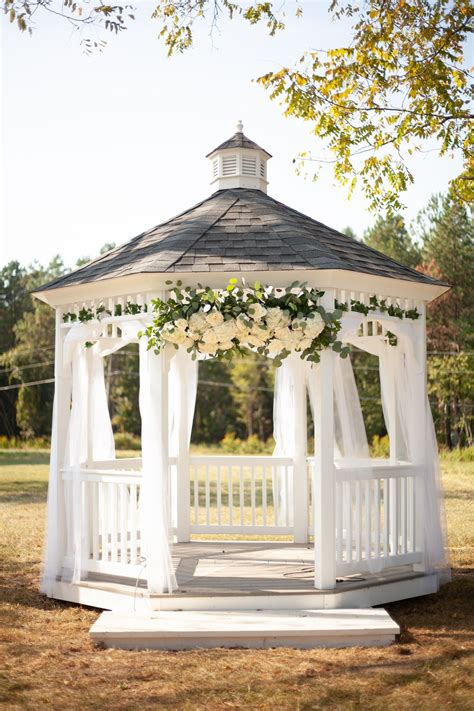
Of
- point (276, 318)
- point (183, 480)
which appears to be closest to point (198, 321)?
point (276, 318)

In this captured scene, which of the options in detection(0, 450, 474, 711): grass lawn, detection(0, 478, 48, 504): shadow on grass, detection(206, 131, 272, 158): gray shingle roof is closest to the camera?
detection(0, 450, 474, 711): grass lawn

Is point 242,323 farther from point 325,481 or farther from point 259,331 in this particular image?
point 325,481

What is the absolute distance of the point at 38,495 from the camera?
61.2 ft

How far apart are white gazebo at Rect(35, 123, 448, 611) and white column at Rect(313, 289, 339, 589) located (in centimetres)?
1

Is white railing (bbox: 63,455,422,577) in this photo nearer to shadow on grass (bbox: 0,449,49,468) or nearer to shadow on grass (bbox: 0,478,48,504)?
shadow on grass (bbox: 0,478,48,504)

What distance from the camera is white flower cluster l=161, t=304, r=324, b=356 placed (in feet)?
23.2

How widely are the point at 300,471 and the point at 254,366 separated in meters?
30.5

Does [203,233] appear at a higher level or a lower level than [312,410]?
higher

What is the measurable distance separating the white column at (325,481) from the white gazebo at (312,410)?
12 mm

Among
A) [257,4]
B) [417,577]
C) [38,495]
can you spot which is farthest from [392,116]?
[38,495]

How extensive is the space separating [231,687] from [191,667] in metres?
0.50

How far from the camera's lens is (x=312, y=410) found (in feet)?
25.6

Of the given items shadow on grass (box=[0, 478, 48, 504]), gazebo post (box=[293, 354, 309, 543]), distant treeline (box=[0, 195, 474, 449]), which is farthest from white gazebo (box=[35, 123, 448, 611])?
distant treeline (box=[0, 195, 474, 449])

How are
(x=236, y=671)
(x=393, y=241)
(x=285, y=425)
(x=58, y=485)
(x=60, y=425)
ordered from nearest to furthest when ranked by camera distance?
(x=236, y=671)
(x=58, y=485)
(x=60, y=425)
(x=285, y=425)
(x=393, y=241)
